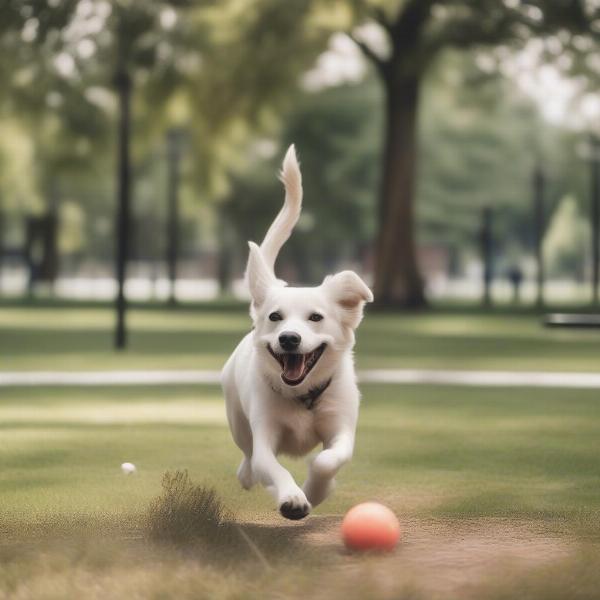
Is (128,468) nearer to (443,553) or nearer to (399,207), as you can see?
(443,553)

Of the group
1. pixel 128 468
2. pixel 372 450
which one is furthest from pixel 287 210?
pixel 372 450

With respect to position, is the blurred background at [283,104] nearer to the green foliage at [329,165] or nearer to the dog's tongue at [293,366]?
the green foliage at [329,165]

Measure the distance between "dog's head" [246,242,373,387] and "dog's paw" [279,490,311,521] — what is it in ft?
2.91

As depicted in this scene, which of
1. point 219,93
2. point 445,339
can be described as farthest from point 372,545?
point 219,93

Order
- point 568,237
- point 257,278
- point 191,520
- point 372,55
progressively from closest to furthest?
point 191,520 → point 257,278 → point 372,55 → point 568,237

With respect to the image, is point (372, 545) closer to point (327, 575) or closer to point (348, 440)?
point (327, 575)

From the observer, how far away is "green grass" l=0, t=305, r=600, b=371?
20.9 m

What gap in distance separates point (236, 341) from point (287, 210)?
17552 mm

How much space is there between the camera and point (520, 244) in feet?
333

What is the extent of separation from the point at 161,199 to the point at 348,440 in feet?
261

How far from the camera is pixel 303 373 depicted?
7.44 m

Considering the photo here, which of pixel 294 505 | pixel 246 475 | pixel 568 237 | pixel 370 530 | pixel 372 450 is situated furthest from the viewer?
pixel 568 237

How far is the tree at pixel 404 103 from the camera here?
38.6 metres

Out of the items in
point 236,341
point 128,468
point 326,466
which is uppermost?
point 326,466
